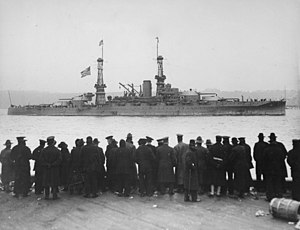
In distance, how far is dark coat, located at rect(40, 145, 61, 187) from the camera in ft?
21.9

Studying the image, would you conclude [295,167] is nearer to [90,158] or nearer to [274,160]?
[274,160]

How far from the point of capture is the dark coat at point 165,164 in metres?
6.89

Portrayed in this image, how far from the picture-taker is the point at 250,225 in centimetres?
503

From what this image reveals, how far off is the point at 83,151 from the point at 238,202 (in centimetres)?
363

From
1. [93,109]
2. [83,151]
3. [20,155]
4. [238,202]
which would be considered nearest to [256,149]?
[238,202]

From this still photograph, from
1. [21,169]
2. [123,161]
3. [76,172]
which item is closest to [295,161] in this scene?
[123,161]

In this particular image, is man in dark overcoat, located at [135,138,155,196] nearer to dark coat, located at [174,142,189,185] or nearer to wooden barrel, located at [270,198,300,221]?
dark coat, located at [174,142,189,185]

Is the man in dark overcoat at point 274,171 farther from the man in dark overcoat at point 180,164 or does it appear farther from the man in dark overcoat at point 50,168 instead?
the man in dark overcoat at point 50,168

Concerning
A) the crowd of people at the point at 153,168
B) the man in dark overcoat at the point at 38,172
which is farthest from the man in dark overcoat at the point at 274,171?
the man in dark overcoat at the point at 38,172

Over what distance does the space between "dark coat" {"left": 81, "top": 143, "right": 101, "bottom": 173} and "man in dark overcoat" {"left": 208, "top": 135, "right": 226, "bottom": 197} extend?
259 centimetres

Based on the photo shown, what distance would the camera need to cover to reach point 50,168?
22.1ft

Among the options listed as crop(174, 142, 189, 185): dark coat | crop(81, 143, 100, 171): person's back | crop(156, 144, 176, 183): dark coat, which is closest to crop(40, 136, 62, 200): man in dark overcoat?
crop(81, 143, 100, 171): person's back

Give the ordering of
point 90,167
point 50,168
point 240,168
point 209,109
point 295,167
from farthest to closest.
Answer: point 209,109
point 90,167
point 50,168
point 240,168
point 295,167

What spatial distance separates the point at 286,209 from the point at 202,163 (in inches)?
82.6
